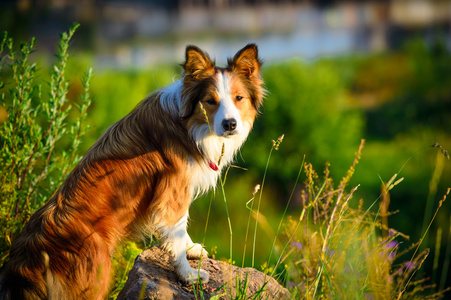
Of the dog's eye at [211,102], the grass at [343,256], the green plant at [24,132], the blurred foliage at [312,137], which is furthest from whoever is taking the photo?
the blurred foliage at [312,137]

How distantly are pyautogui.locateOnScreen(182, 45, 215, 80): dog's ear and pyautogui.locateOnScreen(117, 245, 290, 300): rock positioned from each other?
1.56m

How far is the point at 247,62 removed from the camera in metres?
3.88

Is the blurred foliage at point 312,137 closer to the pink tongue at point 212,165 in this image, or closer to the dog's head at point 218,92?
the pink tongue at point 212,165

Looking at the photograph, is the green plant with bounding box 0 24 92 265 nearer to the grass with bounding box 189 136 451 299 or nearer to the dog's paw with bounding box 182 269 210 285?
the dog's paw with bounding box 182 269 210 285

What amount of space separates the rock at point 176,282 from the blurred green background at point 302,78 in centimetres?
1244

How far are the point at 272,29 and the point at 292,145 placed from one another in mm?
12462

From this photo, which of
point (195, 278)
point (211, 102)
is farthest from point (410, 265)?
point (211, 102)

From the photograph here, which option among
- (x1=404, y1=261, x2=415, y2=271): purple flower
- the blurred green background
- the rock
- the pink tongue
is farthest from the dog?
the blurred green background

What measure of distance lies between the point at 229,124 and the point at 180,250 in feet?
3.60

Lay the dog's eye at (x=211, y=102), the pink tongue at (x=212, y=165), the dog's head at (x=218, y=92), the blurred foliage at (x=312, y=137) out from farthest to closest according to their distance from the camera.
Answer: the blurred foliage at (x=312, y=137)
the pink tongue at (x=212, y=165)
the dog's eye at (x=211, y=102)
the dog's head at (x=218, y=92)

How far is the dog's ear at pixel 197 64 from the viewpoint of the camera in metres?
3.66

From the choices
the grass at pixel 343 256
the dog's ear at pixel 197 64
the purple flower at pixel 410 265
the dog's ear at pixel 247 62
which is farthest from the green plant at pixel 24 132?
the purple flower at pixel 410 265

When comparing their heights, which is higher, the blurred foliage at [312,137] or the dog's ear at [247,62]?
the dog's ear at [247,62]

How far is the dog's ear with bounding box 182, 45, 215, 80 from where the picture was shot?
3664 mm
